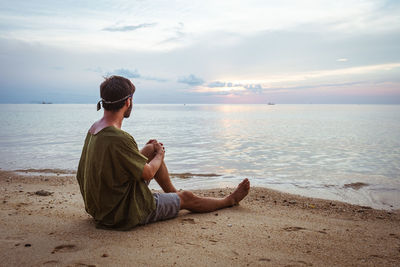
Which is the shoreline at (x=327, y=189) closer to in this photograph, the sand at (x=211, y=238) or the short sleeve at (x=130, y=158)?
the sand at (x=211, y=238)

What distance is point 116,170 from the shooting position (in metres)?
3.54

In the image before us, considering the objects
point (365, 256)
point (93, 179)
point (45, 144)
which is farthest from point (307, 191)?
point (45, 144)

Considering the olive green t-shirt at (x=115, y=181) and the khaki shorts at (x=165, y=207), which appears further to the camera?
the khaki shorts at (x=165, y=207)

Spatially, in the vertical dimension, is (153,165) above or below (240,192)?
above

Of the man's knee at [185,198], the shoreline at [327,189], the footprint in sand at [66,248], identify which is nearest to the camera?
the footprint in sand at [66,248]

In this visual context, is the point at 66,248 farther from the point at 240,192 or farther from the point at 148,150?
the point at 240,192

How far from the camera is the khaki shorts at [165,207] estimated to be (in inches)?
159

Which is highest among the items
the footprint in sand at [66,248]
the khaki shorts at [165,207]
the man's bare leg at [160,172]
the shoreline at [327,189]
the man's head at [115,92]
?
the man's head at [115,92]

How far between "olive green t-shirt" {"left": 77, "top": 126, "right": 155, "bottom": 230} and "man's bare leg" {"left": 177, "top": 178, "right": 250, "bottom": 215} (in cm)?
60

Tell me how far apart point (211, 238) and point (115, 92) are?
2.06m

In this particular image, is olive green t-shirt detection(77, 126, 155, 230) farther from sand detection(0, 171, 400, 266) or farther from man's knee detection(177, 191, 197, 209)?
man's knee detection(177, 191, 197, 209)

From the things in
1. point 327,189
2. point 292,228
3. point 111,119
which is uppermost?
point 111,119

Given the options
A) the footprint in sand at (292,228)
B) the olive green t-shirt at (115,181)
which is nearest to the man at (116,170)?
the olive green t-shirt at (115,181)

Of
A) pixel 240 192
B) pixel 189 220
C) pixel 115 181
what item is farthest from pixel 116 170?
pixel 240 192
